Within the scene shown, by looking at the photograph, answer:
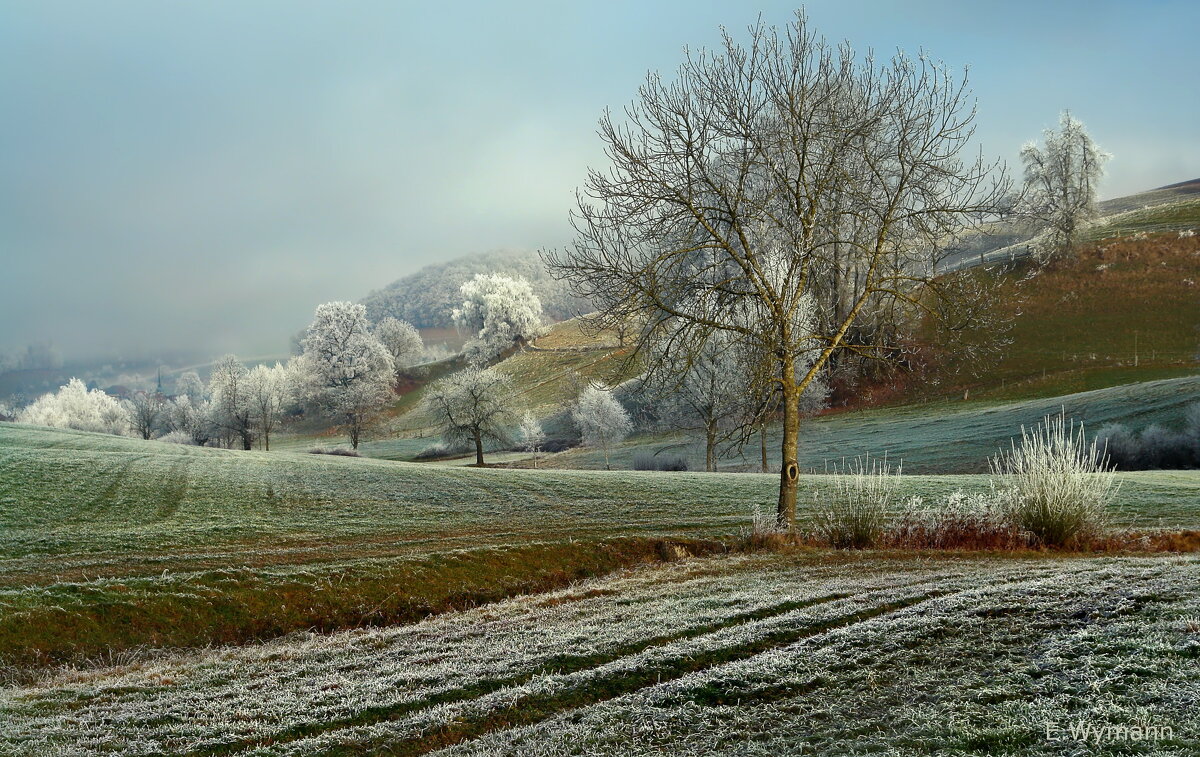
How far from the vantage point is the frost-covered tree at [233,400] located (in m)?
78.8

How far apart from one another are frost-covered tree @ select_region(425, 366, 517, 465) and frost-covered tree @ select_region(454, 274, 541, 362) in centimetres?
6422

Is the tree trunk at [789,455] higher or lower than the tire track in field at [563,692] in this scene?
higher

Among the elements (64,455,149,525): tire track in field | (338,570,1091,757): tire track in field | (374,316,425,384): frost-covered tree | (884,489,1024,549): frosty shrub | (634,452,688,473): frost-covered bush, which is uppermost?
(374,316,425,384): frost-covered tree

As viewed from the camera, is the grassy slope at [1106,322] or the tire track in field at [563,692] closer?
the tire track in field at [563,692]

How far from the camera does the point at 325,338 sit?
3543 inches

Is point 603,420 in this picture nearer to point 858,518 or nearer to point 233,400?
point 233,400

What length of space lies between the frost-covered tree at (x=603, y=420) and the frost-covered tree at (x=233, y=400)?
37371 mm

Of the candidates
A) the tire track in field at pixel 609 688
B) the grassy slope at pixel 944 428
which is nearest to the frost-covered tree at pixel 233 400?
the grassy slope at pixel 944 428

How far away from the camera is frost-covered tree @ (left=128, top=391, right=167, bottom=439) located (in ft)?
328

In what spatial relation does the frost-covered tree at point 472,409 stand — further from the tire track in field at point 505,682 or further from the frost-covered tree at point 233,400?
the tire track in field at point 505,682

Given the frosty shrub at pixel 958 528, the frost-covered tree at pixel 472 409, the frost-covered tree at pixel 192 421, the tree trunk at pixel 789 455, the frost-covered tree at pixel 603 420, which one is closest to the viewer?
the frosty shrub at pixel 958 528

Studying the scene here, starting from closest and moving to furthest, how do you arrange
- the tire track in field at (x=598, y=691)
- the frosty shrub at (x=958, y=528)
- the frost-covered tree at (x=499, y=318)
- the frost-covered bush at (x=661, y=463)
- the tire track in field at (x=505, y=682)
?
the tire track in field at (x=598, y=691) < the tire track in field at (x=505, y=682) < the frosty shrub at (x=958, y=528) < the frost-covered bush at (x=661, y=463) < the frost-covered tree at (x=499, y=318)

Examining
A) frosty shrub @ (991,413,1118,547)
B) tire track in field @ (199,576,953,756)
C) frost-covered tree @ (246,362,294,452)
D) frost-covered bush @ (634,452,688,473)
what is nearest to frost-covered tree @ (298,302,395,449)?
frost-covered tree @ (246,362,294,452)

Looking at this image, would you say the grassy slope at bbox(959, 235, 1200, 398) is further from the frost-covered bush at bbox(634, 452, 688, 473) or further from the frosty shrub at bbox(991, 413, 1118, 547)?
the frosty shrub at bbox(991, 413, 1118, 547)
